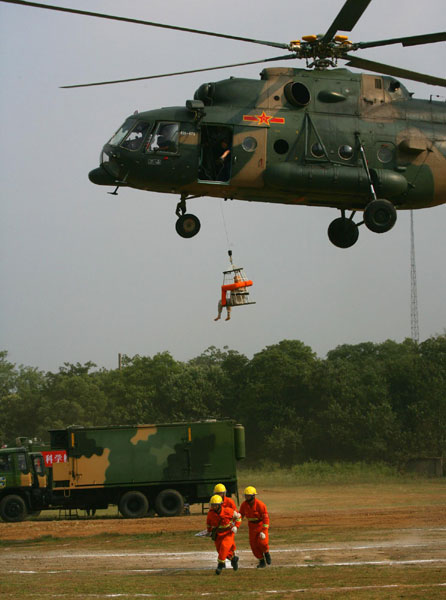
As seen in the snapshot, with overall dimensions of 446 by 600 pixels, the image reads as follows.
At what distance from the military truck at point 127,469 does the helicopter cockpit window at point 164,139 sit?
13364 millimetres

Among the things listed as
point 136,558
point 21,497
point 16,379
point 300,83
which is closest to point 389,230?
point 300,83

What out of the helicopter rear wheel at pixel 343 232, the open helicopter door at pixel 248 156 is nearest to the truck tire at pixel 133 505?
the helicopter rear wheel at pixel 343 232

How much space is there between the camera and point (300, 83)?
18.1 meters

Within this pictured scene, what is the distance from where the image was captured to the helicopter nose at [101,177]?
17.7m

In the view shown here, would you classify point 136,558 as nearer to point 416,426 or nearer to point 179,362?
point 416,426

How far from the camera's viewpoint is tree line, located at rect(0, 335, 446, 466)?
52625 mm

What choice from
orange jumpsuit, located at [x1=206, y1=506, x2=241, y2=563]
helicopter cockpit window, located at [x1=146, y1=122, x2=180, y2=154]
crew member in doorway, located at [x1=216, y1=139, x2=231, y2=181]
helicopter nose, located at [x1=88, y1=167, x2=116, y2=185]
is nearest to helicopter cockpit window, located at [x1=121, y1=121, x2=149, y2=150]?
helicopter cockpit window, located at [x1=146, y1=122, x2=180, y2=154]

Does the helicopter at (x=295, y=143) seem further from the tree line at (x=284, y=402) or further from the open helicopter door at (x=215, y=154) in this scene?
the tree line at (x=284, y=402)

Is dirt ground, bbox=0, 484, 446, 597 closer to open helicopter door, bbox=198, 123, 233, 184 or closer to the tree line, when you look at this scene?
open helicopter door, bbox=198, 123, 233, 184

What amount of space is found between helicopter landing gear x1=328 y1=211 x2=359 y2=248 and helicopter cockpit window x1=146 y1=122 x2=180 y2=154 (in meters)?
3.96

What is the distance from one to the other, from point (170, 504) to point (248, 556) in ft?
29.9

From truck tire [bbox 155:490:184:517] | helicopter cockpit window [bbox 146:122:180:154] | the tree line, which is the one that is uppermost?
helicopter cockpit window [bbox 146:122:180:154]

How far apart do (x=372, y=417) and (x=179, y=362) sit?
589 inches

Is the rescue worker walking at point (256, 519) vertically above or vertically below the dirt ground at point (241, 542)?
above
